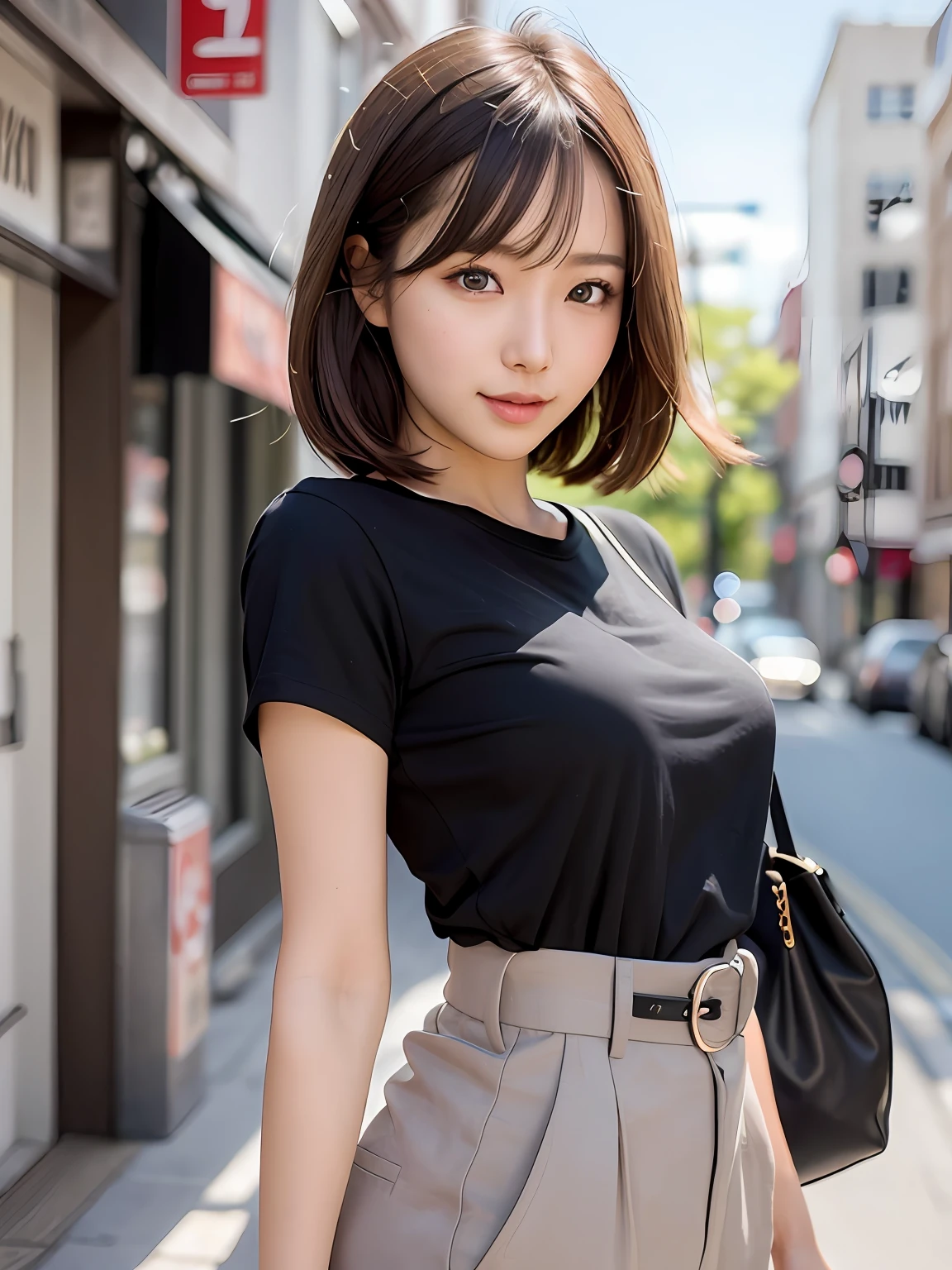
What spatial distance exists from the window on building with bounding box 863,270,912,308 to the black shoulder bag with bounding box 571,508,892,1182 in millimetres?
680

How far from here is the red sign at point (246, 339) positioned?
13.5 ft

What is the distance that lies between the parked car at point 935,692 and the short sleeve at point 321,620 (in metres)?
13.2

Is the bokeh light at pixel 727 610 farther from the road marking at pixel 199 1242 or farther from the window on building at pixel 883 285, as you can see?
the window on building at pixel 883 285

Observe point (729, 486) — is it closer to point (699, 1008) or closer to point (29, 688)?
point (29, 688)

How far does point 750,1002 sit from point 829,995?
0.33m

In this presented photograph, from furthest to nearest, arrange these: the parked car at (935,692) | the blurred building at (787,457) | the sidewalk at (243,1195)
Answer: the parked car at (935,692)
the sidewalk at (243,1195)
the blurred building at (787,457)

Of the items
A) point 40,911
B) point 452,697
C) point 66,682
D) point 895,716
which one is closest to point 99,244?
point 66,682

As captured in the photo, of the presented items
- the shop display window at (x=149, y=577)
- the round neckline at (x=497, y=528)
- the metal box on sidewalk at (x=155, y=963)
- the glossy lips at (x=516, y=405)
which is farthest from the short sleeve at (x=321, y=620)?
the shop display window at (x=149, y=577)

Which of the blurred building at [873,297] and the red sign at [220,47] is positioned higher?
the red sign at [220,47]

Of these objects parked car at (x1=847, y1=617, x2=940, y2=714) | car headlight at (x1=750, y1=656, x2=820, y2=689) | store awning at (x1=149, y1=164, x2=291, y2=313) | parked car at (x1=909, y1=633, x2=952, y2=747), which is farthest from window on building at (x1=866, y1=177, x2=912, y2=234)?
car headlight at (x1=750, y1=656, x2=820, y2=689)

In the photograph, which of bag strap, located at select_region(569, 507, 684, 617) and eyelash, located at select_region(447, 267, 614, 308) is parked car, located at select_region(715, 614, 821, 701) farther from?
eyelash, located at select_region(447, 267, 614, 308)

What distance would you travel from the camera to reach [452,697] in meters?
1.09

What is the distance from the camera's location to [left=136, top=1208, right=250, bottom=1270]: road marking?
116 inches

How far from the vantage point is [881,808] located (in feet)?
33.0
